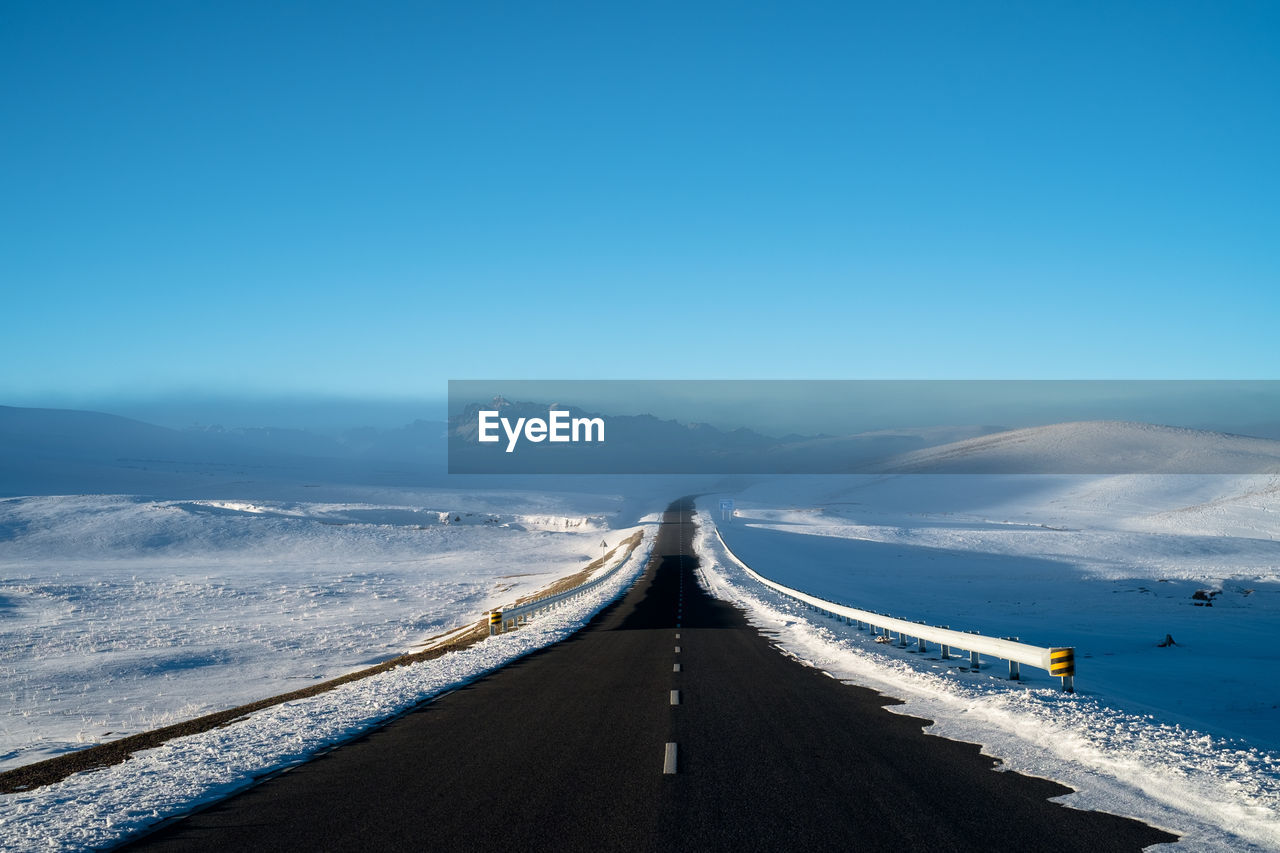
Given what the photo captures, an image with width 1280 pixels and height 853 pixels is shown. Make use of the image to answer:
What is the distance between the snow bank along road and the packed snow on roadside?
0.94 meters

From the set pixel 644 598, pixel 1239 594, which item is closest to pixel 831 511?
pixel 1239 594

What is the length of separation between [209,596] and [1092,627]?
1782 inches

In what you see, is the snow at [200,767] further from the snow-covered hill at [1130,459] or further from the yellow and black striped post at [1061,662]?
the snow-covered hill at [1130,459]

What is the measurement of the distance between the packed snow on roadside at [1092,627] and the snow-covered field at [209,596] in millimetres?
15062

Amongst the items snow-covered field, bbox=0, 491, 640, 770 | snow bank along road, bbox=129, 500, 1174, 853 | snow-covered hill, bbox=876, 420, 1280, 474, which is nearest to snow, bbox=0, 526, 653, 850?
snow bank along road, bbox=129, 500, 1174, 853

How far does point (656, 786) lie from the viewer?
8.36 meters

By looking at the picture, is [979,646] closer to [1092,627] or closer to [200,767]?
[200,767]

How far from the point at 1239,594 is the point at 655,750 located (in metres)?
46.7

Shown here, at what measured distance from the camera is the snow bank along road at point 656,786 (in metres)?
6.88

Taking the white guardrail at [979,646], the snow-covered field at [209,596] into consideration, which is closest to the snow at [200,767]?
the snow-covered field at [209,596]

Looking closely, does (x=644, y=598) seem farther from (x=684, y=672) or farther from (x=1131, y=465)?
(x=1131, y=465)

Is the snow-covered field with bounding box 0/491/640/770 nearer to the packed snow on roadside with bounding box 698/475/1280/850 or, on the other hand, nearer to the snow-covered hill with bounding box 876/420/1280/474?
the packed snow on roadside with bounding box 698/475/1280/850

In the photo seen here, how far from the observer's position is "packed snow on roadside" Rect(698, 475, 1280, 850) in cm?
859

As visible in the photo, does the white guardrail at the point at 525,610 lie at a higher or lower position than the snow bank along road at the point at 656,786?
lower
